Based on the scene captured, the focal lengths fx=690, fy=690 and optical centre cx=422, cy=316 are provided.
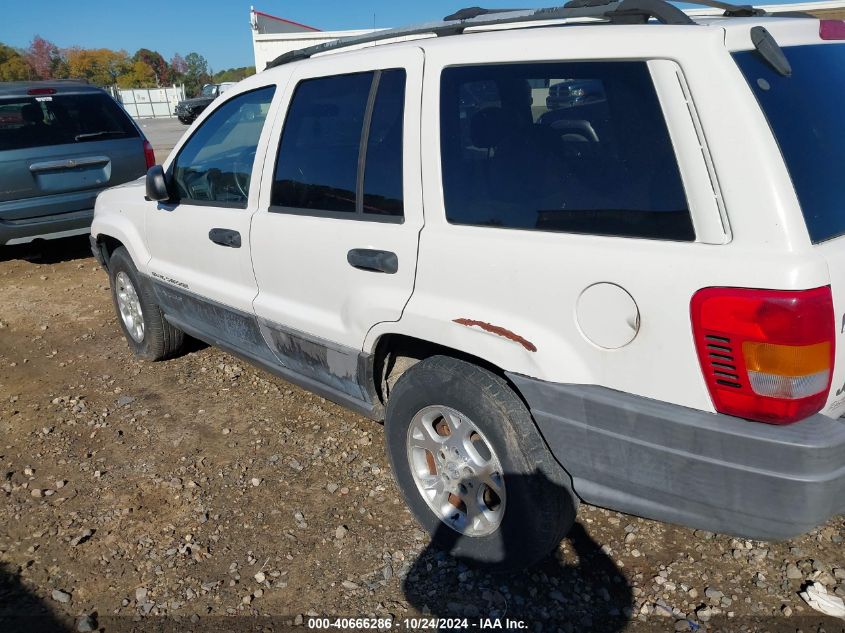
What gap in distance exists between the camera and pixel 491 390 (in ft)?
7.96

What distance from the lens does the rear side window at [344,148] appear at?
108 inches

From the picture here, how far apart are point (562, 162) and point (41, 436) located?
11.2 feet

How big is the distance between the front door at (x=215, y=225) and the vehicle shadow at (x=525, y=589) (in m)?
1.54

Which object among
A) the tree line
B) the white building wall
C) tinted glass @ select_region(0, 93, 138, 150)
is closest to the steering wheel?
tinted glass @ select_region(0, 93, 138, 150)

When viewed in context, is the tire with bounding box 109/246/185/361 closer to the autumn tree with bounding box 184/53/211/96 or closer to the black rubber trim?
the black rubber trim

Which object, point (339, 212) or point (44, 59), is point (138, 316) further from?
point (44, 59)

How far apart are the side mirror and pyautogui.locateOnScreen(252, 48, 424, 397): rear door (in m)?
0.86

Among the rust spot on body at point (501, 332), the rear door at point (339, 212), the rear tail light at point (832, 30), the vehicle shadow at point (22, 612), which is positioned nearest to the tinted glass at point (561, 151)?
the rear door at point (339, 212)

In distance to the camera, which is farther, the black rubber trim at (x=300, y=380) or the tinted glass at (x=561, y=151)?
the black rubber trim at (x=300, y=380)

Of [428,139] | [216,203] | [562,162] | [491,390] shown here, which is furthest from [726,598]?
[216,203]

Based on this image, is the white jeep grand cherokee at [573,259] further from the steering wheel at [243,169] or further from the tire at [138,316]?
the tire at [138,316]

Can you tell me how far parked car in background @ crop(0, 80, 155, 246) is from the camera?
22.0 ft

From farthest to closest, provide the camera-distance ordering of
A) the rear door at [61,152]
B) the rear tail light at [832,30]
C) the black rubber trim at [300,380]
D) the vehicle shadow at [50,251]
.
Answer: the vehicle shadow at [50,251] → the rear door at [61,152] → the black rubber trim at [300,380] → the rear tail light at [832,30]

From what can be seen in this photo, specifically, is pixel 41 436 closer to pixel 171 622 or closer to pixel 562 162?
pixel 171 622
